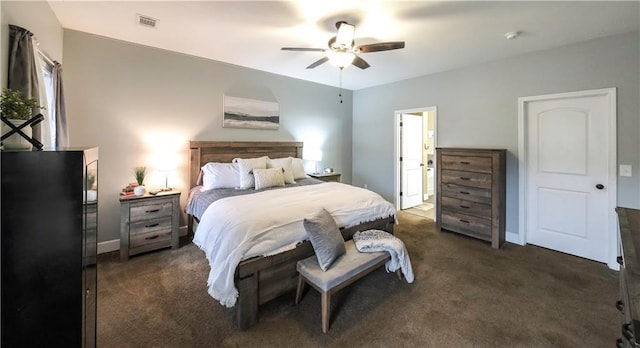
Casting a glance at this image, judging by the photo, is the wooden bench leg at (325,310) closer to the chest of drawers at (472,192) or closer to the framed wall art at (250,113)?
the chest of drawers at (472,192)

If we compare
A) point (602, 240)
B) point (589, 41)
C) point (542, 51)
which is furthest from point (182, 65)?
point (602, 240)

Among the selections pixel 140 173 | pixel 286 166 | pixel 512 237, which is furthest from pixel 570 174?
pixel 140 173

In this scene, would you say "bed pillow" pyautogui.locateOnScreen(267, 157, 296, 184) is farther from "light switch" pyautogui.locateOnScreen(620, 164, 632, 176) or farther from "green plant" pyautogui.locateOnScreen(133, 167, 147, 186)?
"light switch" pyautogui.locateOnScreen(620, 164, 632, 176)

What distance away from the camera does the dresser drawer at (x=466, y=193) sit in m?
3.58

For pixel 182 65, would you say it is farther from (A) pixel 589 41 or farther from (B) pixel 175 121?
(A) pixel 589 41

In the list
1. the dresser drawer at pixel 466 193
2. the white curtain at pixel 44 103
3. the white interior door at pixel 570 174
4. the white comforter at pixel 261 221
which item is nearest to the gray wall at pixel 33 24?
the white curtain at pixel 44 103

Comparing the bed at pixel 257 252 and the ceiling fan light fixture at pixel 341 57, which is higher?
the ceiling fan light fixture at pixel 341 57

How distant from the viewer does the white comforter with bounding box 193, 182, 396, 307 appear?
75.1 inches

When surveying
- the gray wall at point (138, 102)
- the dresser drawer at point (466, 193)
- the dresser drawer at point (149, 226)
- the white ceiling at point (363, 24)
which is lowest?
the dresser drawer at point (149, 226)

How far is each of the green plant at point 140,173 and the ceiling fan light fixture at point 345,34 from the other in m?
2.85

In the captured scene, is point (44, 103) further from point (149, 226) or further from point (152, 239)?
point (152, 239)

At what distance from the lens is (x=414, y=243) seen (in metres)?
3.64

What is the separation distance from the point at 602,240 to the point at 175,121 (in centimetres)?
561

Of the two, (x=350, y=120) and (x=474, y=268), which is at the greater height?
(x=350, y=120)
